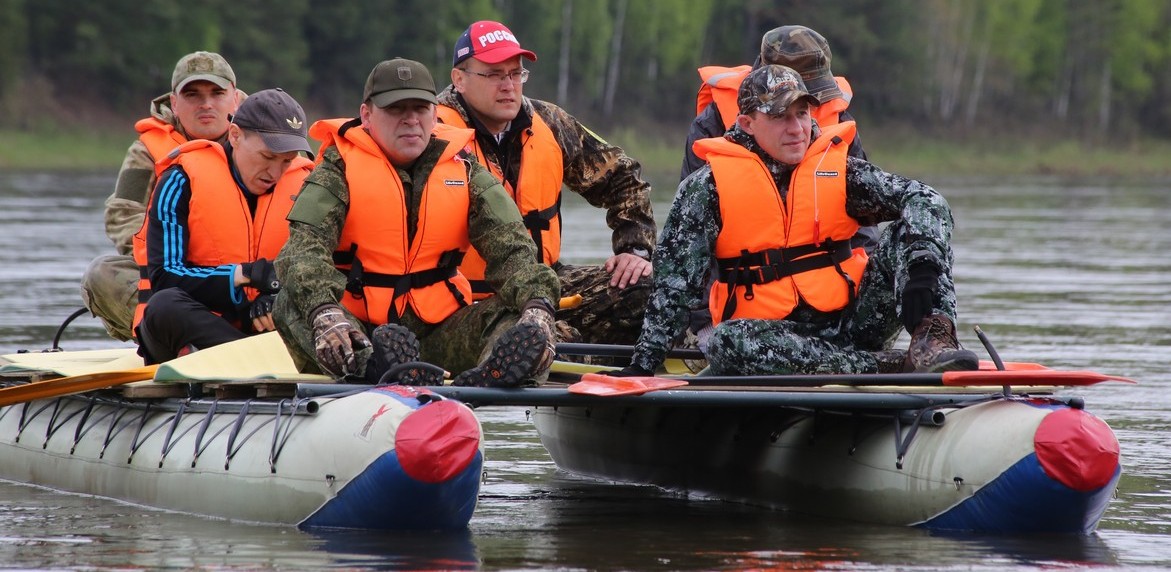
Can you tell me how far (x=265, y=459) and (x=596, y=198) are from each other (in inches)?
105

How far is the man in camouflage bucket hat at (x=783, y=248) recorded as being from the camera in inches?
262

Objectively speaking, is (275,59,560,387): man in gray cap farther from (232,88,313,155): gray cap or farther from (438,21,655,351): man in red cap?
(438,21,655,351): man in red cap

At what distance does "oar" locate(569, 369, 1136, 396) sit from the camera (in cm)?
602

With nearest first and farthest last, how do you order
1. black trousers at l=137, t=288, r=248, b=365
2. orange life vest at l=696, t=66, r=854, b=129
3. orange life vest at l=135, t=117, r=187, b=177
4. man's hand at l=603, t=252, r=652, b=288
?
black trousers at l=137, t=288, r=248, b=365
orange life vest at l=696, t=66, r=854, b=129
man's hand at l=603, t=252, r=652, b=288
orange life vest at l=135, t=117, r=187, b=177

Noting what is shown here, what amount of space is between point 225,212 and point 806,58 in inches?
100

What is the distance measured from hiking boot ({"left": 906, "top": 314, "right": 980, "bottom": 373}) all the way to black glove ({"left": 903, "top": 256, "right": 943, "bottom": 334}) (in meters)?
0.04

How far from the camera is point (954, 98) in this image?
4762 centimetres

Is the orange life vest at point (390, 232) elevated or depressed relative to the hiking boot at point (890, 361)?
elevated

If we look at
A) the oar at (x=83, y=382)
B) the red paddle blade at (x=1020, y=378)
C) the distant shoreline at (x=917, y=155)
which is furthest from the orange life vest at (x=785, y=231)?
the distant shoreline at (x=917, y=155)

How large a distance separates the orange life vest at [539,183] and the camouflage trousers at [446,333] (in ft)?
3.72

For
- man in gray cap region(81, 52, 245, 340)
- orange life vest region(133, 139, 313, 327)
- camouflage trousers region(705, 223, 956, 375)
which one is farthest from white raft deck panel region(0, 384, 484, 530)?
man in gray cap region(81, 52, 245, 340)

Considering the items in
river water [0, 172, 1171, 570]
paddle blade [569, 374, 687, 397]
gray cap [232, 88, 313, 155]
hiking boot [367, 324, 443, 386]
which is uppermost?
gray cap [232, 88, 313, 155]

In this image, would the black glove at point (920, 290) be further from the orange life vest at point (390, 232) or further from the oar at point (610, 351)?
the orange life vest at point (390, 232)

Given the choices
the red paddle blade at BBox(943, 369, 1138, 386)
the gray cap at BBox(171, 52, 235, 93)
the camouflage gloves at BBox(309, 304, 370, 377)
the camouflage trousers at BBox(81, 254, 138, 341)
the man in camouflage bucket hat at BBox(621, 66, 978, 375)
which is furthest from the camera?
the camouflage trousers at BBox(81, 254, 138, 341)
